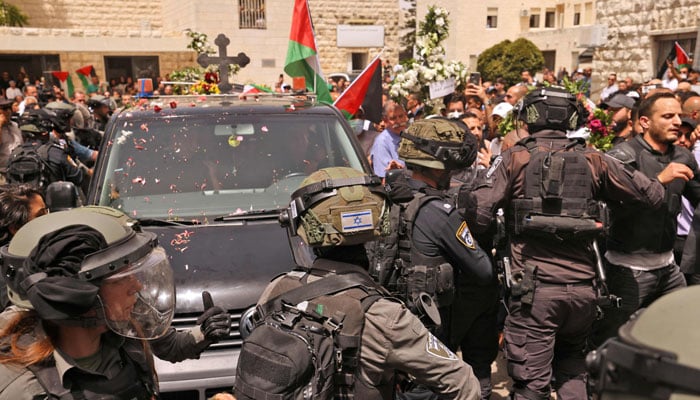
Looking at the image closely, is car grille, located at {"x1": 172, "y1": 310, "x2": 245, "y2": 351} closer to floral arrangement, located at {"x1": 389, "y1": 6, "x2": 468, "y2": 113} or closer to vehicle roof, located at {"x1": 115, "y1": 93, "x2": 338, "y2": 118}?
vehicle roof, located at {"x1": 115, "y1": 93, "x2": 338, "y2": 118}

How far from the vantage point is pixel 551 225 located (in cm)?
339

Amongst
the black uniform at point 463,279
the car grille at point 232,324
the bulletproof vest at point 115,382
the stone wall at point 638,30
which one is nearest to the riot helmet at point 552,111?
the black uniform at point 463,279

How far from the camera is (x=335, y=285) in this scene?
2.12 metres

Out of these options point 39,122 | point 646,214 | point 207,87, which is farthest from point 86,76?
point 646,214

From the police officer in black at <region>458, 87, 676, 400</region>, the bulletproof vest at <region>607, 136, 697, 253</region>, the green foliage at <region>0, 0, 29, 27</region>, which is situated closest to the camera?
the police officer in black at <region>458, 87, 676, 400</region>

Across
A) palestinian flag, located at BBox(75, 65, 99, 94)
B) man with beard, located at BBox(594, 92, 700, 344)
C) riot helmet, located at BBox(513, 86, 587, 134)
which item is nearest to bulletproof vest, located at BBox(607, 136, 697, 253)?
man with beard, located at BBox(594, 92, 700, 344)

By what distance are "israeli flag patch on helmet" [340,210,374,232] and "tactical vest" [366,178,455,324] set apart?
109 centimetres

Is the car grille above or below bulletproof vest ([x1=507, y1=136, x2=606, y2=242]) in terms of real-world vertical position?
below

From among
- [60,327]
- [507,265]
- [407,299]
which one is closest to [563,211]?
[507,265]

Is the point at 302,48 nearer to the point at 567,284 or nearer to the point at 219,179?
the point at 219,179

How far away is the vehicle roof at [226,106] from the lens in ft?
15.1

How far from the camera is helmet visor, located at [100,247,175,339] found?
6.17ft

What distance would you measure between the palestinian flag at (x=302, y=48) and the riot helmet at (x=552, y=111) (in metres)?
3.64

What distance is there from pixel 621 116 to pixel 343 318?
4.87 m
